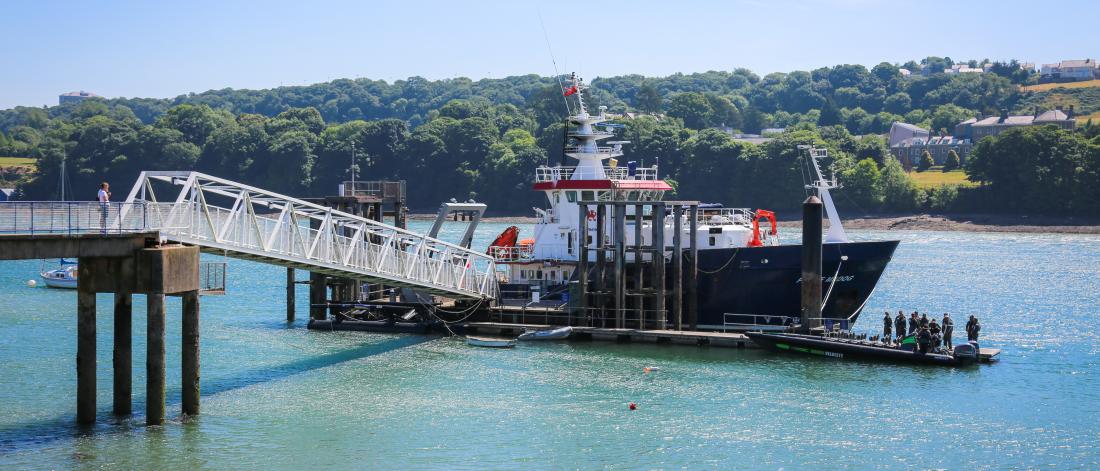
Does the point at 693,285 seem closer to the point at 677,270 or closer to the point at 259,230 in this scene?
the point at 677,270

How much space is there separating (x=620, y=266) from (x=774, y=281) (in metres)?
6.03

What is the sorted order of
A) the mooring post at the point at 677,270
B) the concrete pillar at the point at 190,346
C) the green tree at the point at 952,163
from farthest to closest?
the green tree at the point at 952,163, the mooring post at the point at 677,270, the concrete pillar at the point at 190,346

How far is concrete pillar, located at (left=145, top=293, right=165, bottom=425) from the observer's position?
33.1 meters

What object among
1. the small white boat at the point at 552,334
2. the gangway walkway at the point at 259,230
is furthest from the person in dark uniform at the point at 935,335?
the gangway walkway at the point at 259,230

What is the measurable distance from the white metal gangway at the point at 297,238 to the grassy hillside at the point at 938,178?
112586mm

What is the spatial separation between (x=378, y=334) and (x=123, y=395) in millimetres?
18734

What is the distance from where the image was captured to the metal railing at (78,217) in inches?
1265

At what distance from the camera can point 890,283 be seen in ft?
274

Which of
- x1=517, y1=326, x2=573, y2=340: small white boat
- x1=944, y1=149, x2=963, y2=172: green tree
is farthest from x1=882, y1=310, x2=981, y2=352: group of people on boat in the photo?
x1=944, y1=149, x2=963, y2=172: green tree

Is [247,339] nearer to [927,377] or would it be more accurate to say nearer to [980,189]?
[927,377]

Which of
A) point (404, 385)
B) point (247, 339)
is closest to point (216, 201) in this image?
point (247, 339)

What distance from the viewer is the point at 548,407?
38844mm

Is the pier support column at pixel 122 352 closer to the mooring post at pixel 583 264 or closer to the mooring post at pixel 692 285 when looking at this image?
the mooring post at pixel 583 264

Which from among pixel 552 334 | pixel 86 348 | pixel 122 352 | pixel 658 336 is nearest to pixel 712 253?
pixel 658 336
